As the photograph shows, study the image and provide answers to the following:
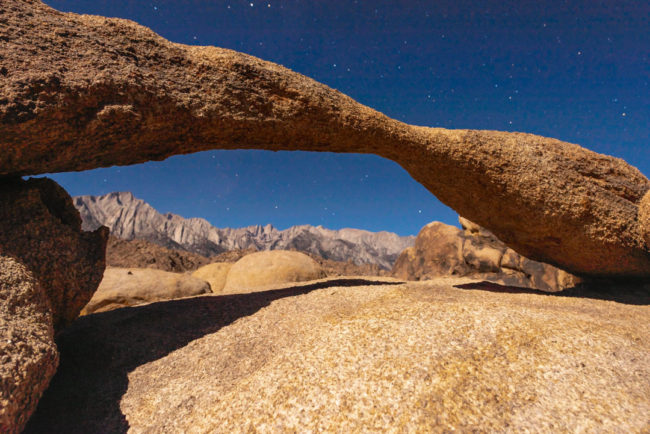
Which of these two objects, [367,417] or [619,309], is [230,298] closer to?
[367,417]

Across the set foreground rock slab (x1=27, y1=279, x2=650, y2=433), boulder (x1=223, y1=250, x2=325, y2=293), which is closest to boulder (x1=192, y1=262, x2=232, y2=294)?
boulder (x1=223, y1=250, x2=325, y2=293)

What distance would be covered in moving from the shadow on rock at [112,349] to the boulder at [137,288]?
9.04 feet

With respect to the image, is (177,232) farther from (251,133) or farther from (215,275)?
(251,133)

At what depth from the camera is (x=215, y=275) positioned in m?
12.1

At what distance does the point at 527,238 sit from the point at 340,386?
6.19 meters

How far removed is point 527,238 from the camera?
6.61 metres

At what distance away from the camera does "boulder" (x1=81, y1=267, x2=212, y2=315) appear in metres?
7.49

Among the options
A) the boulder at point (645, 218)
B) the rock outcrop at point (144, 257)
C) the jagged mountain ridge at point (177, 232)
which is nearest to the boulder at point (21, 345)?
the boulder at point (645, 218)

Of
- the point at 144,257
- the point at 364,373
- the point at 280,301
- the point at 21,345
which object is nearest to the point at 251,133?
the point at 280,301

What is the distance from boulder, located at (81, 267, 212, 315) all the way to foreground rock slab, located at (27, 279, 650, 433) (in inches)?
139

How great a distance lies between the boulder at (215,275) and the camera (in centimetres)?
1145

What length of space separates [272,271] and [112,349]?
6656 mm

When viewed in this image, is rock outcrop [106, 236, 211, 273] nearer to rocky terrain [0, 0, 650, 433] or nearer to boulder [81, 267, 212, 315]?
boulder [81, 267, 212, 315]

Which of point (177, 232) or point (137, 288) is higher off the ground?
point (137, 288)
